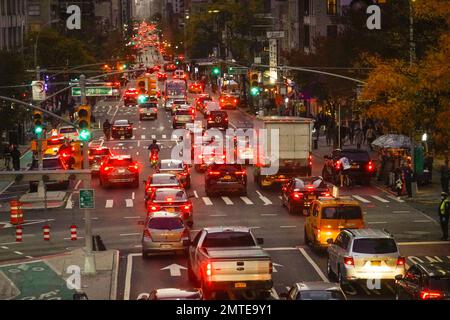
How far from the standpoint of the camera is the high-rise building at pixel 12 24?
105 m

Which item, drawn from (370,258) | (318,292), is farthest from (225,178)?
(318,292)

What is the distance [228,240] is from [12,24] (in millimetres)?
85178

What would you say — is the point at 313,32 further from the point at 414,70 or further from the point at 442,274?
the point at 442,274

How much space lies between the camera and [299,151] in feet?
178

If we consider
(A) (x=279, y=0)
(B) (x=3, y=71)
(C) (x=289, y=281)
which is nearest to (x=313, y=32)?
(A) (x=279, y=0)

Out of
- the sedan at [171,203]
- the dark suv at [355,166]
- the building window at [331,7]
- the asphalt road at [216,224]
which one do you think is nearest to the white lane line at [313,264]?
the asphalt road at [216,224]

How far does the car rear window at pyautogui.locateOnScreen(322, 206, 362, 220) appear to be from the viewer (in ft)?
116

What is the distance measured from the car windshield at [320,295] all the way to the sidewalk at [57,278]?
7.65 m

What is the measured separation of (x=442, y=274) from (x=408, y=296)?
1771 millimetres

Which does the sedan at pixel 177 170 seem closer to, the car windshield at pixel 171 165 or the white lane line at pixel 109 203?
the car windshield at pixel 171 165

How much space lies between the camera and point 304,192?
150 feet

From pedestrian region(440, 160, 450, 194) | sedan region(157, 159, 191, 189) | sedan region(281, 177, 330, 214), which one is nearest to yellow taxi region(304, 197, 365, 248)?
sedan region(281, 177, 330, 214)

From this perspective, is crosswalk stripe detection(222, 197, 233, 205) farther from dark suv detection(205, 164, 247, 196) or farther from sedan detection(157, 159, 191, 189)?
sedan detection(157, 159, 191, 189)

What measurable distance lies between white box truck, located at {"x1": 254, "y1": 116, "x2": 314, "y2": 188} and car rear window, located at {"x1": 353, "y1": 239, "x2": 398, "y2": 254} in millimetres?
24703
